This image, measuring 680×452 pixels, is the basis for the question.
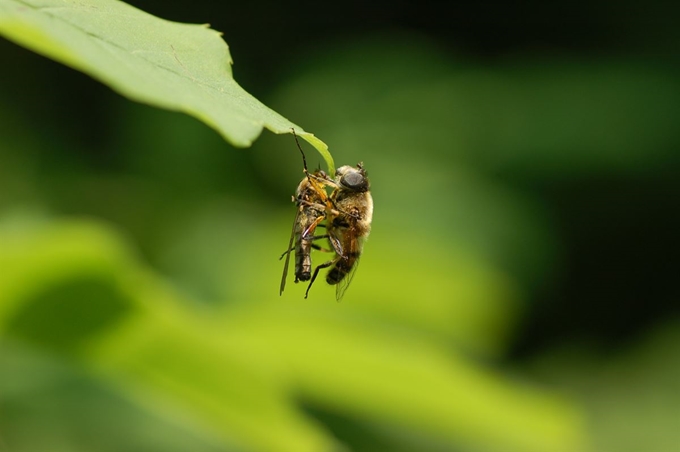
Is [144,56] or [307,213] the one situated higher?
[307,213]

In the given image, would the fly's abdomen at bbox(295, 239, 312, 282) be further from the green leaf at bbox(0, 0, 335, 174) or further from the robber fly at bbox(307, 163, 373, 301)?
the green leaf at bbox(0, 0, 335, 174)

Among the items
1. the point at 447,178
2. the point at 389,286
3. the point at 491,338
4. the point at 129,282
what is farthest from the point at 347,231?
the point at 447,178

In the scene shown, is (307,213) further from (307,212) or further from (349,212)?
(349,212)

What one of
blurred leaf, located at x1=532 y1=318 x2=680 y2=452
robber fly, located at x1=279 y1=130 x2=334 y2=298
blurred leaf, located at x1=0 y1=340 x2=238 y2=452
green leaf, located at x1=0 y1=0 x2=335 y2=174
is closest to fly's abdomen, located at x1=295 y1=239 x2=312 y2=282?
robber fly, located at x1=279 y1=130 x2=334 y2=298

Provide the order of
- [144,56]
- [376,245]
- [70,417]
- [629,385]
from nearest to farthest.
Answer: [144,56] < [70,417] < [376,245] < [629,385]

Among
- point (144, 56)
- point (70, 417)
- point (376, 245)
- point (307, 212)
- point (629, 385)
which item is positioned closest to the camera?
point (144, 56)

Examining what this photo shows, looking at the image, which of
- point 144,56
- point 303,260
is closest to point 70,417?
point 303,260

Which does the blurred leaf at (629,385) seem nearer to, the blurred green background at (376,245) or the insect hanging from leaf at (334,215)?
the blurred green background at (376,245)

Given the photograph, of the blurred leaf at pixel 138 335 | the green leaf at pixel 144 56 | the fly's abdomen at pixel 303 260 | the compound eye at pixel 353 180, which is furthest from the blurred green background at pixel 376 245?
the green leaf at pixel 144 56
